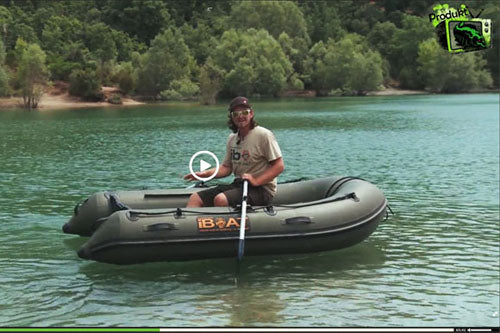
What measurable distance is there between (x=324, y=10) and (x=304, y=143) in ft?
295

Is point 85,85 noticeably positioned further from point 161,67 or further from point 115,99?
point 161,67

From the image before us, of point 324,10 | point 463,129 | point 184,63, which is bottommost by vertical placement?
point 463,129

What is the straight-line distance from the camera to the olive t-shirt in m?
8.45

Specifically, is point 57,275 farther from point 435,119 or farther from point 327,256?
point 435,119

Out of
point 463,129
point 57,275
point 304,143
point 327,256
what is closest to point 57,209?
point 57,275

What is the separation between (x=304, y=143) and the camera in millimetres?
26203

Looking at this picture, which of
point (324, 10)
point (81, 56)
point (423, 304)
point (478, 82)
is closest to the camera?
point (423, 304)

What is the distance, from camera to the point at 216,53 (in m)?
78.9

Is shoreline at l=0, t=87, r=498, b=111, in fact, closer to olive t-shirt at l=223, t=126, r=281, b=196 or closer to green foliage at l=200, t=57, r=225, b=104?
green foliage at l=200, t=57, r=225, b=104

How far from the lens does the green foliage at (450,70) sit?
87688 millimetres

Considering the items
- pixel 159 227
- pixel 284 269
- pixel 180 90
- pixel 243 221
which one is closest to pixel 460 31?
pixel 284 269

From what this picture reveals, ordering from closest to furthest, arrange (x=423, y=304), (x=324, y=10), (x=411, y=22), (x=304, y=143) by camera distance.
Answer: (x=423, y=304)
(x=304, y=143)
(x=411, y=22)
(x=324, y=10)

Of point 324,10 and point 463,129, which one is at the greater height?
point 324,10

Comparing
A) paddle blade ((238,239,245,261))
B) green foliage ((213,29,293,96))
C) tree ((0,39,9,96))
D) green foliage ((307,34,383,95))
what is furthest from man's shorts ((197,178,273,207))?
green foliage ((307,34,383,95))
